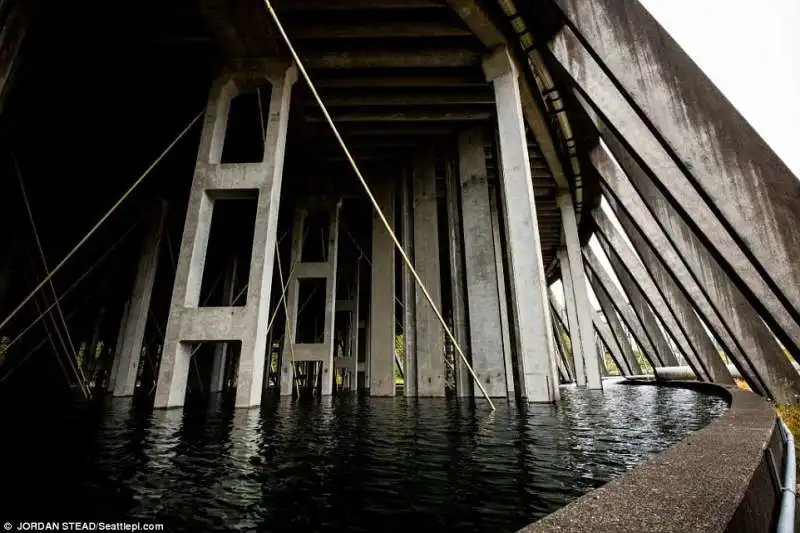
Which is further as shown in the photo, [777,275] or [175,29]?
[175,29]

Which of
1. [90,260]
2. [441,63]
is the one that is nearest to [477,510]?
[441,63]

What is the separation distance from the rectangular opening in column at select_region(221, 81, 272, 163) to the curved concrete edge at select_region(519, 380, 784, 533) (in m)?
9.30

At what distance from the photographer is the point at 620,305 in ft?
57.4

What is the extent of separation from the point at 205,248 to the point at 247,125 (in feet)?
16.2

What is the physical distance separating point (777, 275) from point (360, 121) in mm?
9350

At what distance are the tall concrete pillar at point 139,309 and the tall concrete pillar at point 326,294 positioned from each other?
3924 mm

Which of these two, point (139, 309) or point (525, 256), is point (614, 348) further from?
point (139, 309)

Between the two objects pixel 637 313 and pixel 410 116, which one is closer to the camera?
pixel 410 116

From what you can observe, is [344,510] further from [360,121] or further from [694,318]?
[694,318]

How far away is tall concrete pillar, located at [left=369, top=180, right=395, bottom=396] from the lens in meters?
11.2

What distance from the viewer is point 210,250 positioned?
16.2m

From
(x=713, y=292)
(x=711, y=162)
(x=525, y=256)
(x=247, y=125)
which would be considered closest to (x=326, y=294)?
(x=247, y=125)

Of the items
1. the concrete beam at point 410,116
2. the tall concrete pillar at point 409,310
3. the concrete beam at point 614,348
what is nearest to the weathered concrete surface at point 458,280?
the tall concrete pillar at point 409,310

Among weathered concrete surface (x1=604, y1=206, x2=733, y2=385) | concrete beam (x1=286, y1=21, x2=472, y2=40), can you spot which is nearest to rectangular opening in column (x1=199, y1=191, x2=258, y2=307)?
concrete beam (x1=286, y1=21, x2=472, y2=40)
